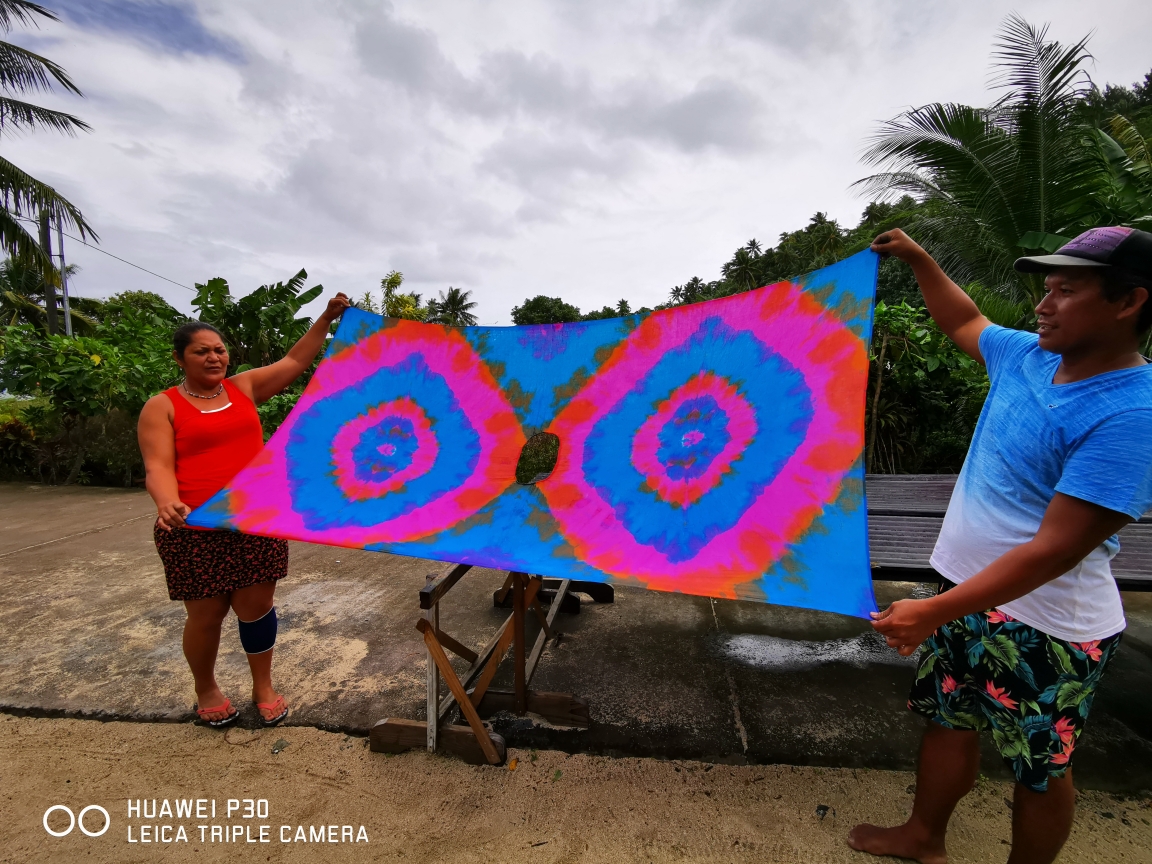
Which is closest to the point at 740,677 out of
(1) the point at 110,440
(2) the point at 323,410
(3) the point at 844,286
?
(3) the point at 844,286

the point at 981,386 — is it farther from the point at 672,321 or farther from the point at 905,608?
the point at 905,608

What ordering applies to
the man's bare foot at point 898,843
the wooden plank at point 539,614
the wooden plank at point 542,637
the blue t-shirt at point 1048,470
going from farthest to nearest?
the wooden plank at point 539,614 < the wooden plank at point 542,637 < the man's bare foot at point 898,843 < the blue t-shirt at point 1048,470

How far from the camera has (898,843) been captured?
1590 millimetres

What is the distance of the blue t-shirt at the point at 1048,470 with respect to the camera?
1.00 meters

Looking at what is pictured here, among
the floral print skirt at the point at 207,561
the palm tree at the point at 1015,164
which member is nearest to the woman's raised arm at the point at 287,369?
the floral print skirt at the point at 207,561

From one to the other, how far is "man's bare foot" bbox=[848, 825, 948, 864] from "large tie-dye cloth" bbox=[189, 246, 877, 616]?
2.86 feet

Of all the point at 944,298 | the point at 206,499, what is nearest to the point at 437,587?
the point at 206,499

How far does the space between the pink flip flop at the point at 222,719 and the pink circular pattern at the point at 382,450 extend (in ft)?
3.52

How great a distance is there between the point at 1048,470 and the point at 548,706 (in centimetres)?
192

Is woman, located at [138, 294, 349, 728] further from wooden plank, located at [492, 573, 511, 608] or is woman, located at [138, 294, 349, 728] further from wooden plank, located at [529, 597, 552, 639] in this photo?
wooden plank, located at [492, 573, 511, 608]

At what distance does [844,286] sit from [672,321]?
69cm

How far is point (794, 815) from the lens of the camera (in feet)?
5.83

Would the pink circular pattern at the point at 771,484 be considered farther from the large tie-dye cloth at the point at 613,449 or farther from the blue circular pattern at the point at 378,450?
the blue circular pattern at the point at 378,450

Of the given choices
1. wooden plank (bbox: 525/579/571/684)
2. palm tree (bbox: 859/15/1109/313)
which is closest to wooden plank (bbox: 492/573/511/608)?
A: wooden plank (bbox: 525/579/571/684)
